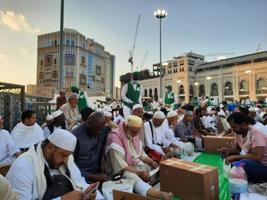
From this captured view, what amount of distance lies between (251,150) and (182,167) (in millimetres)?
996

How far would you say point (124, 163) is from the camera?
2.84 meters

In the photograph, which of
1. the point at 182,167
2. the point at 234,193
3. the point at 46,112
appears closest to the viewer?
the point at 234,193

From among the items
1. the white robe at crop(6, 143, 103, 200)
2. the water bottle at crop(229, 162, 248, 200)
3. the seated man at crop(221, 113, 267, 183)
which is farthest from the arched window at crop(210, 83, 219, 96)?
the white robe at crop(6, 143, 103, 200)

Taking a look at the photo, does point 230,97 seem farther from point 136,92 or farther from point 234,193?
point 234,193

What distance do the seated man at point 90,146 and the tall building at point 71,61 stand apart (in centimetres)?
4013

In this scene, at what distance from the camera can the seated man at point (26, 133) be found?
146 inches

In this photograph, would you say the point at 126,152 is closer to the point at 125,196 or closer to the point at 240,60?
the point at 125,196

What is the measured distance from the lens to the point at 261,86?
3428 centimetres

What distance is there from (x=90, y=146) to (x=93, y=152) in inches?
3.2

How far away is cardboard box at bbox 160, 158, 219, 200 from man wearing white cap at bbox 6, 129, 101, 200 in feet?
3.66

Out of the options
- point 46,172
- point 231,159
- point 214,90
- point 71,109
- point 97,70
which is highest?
point 97,70

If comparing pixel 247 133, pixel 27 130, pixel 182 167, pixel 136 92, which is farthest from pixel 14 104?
pixel 247 133

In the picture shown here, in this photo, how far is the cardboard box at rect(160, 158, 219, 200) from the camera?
252 centimetres

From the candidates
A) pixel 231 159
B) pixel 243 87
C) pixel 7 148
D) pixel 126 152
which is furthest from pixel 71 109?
pixel 243 87
